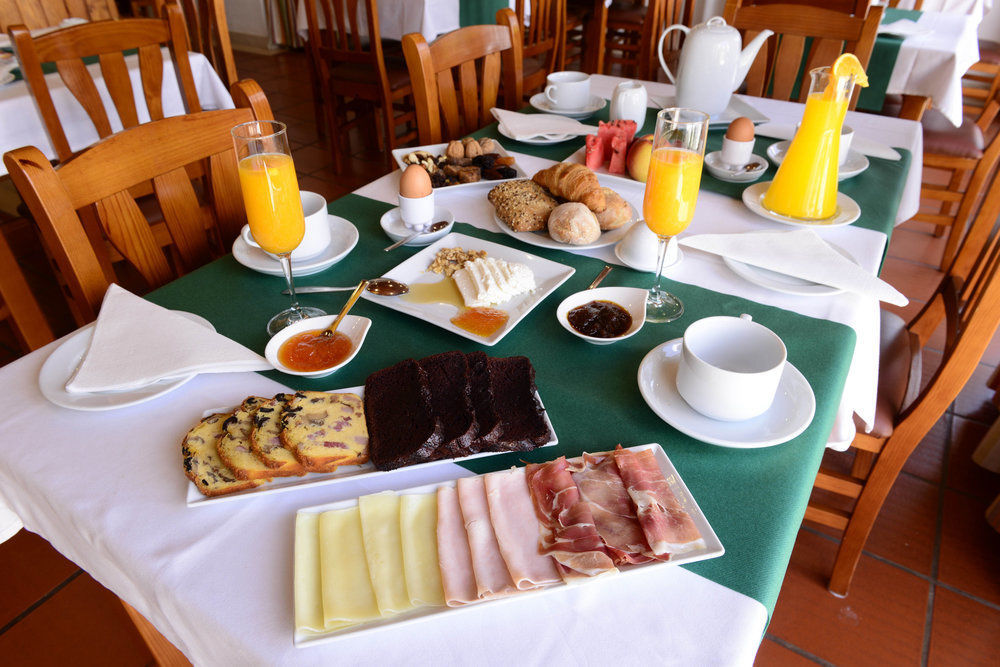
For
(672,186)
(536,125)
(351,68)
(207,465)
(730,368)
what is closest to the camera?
(207,465)

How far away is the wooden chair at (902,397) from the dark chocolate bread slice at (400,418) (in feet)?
2.69

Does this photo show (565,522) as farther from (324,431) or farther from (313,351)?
(313,351)

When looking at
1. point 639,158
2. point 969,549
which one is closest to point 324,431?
point 639,158

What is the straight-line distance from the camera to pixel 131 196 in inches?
39.7

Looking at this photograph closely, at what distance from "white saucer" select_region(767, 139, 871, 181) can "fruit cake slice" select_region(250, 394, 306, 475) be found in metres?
1.14

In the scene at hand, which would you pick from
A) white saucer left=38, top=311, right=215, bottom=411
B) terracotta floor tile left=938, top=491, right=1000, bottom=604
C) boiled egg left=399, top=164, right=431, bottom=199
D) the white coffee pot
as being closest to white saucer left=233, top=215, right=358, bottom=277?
boiled egg left=399, top=164, right=431, bottom=199

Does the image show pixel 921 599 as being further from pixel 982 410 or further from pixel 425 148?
pixel 425 148

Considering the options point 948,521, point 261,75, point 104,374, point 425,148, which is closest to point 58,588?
point 104,374

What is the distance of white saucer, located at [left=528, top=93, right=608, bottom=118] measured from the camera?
1.59 m

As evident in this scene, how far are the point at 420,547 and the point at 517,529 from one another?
0.29 ft

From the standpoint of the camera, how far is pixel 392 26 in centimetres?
283

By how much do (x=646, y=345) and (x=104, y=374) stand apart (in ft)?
2.23

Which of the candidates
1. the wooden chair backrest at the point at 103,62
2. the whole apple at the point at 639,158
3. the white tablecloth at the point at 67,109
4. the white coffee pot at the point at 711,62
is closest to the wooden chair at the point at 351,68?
the white tablecloth at the point at 67,109

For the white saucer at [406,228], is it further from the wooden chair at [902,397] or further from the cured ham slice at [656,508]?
the wooden chair at [902,397]
